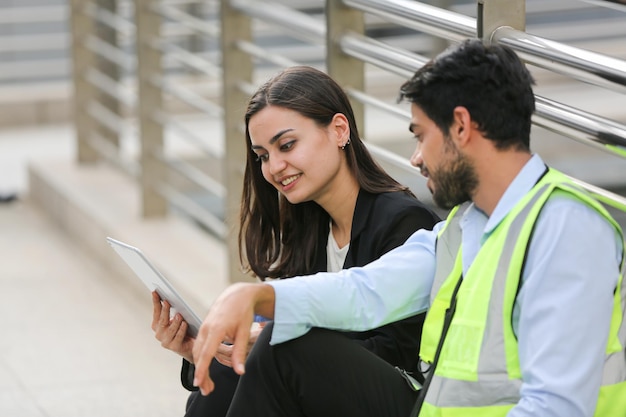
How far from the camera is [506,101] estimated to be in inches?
78.2

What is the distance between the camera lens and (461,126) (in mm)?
1997

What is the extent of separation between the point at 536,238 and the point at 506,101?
225 millimetres

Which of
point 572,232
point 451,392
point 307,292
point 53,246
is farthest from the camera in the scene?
point 53,246

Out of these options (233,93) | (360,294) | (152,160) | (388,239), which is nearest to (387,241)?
(388,239)

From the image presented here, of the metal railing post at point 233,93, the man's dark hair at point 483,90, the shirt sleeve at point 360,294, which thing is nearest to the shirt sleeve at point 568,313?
the man's dark hair at point 483,90

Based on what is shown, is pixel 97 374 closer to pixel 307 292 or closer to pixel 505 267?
pixel 307 292

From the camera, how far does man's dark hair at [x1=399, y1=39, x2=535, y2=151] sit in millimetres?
1980

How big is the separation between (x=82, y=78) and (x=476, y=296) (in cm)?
520

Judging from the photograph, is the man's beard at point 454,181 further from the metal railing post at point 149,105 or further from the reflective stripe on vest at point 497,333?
the metal railing post at point 149,105

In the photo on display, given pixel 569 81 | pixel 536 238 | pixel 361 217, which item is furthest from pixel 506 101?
pixel 569 81

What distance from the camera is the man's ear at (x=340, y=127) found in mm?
2789

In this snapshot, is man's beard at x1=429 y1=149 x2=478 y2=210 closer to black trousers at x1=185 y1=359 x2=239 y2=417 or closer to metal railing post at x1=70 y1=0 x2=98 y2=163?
black trousers at x1=185 y1=359 x2=239 y2=417

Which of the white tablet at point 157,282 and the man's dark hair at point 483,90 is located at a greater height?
the man's dark hair at point 483,90

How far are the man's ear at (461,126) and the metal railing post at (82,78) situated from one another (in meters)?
5.08
